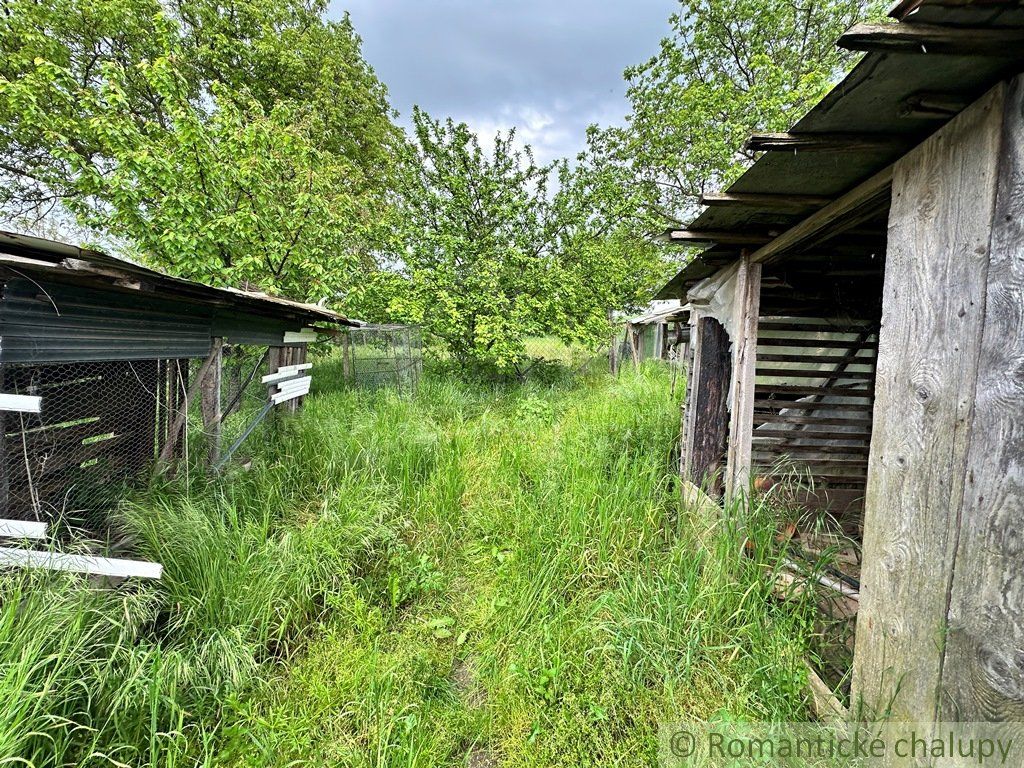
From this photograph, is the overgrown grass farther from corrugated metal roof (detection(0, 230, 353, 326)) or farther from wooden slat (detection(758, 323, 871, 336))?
wooden slat (detection(758, 323, 871, 336))

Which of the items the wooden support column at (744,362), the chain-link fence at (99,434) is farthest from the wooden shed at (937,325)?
the chain-link fence at (99,434)

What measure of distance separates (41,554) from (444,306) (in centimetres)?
615

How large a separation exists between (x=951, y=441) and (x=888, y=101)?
111 centimetres

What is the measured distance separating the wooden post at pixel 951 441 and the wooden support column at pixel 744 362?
1183 mm

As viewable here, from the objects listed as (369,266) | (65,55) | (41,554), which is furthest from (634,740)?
(65,55)

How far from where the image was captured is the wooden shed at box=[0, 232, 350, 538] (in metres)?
1.75

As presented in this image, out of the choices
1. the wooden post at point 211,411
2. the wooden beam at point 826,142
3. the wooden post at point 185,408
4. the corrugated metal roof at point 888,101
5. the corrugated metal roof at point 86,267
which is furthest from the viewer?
the wooden post at point 211,411

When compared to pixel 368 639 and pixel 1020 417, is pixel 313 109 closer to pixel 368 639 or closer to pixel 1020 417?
pixel 368 639

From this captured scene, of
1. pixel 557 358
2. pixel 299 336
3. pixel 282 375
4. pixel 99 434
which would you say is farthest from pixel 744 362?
pixel 557 358

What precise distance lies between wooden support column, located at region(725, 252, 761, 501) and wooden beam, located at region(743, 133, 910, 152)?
126 cm

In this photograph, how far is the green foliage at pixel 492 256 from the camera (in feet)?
24.6

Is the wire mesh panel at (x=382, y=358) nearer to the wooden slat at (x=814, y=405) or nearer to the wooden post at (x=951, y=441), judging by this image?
the wooden slat at (x=814, y=405)

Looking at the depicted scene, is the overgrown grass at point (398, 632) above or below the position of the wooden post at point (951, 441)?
below

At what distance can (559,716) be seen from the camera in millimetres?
1794
